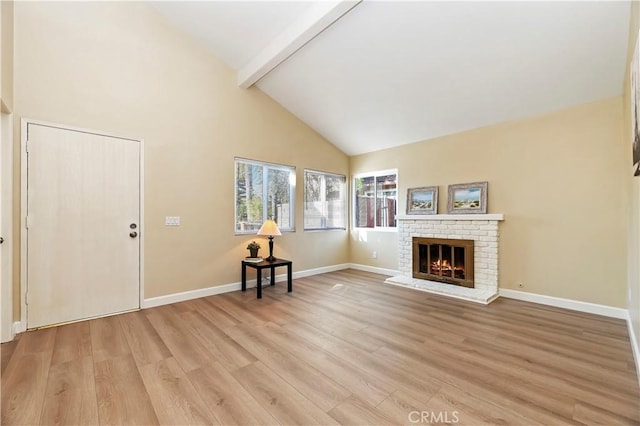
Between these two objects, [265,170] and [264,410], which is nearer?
[264,410]

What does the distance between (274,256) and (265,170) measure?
1.48m

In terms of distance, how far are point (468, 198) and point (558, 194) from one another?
3.49 ft

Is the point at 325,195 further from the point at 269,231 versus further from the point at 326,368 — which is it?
the point at 326,368

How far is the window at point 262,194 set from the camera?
14.6ft

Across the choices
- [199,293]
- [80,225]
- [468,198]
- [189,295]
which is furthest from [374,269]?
[80,225]

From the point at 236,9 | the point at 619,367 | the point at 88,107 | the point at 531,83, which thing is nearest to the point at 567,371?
the point at 619,367

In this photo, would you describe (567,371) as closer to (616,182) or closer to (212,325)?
(616,182)

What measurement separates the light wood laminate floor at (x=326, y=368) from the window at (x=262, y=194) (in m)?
1.62

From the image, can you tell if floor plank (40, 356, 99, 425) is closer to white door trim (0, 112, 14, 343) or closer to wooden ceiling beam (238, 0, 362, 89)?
white door trim (0, 112, 14, 343)

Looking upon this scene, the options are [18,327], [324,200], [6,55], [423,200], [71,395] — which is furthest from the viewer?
[324,200]

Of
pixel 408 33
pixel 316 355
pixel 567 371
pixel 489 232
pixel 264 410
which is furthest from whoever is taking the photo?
pixel 489 232

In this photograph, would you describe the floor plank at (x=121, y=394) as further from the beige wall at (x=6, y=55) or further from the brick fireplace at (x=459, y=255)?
the brick fireplace at (x=459, y=255)

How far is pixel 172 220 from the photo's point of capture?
3.70 meters

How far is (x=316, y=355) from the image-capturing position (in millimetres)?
2299
